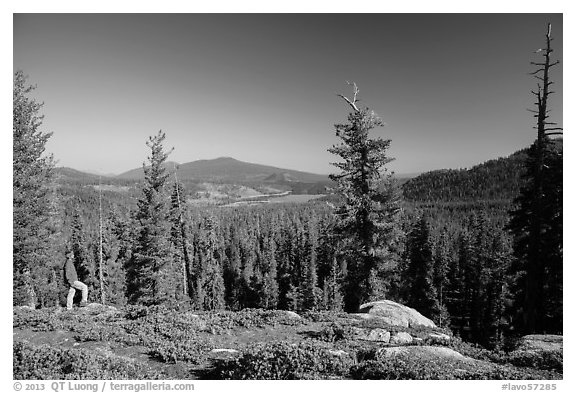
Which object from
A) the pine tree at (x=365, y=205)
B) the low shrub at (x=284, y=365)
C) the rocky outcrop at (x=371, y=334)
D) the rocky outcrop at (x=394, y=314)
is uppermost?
the pine tree at (x=365, y=205)

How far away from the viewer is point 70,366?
8.44m

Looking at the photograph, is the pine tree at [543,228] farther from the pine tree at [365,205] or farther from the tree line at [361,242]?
the pine tree at [365,205]

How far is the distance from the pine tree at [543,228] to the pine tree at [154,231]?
25.5 metres

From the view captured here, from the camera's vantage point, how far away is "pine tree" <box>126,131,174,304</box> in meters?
28.3

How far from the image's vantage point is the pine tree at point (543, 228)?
1496 cm

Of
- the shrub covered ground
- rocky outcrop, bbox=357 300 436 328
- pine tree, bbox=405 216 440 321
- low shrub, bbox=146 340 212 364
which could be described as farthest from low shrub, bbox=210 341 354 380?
pine tree, bbox=405 216 440 321

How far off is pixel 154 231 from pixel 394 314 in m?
21.2

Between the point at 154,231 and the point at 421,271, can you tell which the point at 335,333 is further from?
the point at 421,271

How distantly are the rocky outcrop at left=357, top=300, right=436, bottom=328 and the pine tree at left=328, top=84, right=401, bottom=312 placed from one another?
4.68 metres

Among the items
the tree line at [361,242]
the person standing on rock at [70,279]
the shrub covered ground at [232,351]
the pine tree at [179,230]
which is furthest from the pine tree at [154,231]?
the shrub covered ground at [232,351]

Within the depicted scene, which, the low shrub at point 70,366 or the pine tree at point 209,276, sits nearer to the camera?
the low shrub at point 70,366

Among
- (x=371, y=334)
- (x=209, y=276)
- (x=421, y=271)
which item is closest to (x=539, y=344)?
(x=371, y=334)

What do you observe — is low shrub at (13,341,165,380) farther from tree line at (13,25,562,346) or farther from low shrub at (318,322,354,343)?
tree line at (13,25,562,346)
